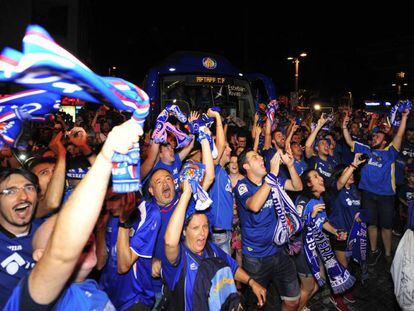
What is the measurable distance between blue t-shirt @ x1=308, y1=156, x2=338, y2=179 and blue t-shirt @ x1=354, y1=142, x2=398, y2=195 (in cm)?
72

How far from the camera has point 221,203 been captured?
A: 13.8ft

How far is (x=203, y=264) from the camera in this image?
102 inches

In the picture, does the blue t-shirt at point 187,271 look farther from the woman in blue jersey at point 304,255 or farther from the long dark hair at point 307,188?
the long dark hair at point 307,188

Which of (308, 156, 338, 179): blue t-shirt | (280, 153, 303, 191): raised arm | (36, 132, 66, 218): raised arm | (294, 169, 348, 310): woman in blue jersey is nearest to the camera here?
(36, 132, 66, 218): raised arm


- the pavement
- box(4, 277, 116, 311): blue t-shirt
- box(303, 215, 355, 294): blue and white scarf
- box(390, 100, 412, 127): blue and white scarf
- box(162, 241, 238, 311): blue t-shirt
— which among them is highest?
box(390, 100, 412, 127): blue and white scarf

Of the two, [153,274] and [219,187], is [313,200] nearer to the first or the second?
[219,187]

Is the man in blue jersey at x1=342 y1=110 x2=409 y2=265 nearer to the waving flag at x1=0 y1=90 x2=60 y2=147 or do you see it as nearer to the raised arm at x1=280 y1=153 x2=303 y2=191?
the raised arm at x1=280 y1=153 x2=303 y2=191

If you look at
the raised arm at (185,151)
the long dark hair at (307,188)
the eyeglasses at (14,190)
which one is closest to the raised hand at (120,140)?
the eyeglasses at (14,190)

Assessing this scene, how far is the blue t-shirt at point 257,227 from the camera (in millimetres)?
3754

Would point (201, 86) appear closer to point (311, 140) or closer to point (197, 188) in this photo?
point (311, 140)

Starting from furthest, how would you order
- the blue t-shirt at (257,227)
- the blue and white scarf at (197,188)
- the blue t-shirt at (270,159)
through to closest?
the blue t-shirt at (270,159), the blue t-shirt at (257,227), the blue and white scarf at (197,188)

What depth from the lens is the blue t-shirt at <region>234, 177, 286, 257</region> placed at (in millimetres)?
Answer: 3754

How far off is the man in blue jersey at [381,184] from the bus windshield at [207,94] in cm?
398

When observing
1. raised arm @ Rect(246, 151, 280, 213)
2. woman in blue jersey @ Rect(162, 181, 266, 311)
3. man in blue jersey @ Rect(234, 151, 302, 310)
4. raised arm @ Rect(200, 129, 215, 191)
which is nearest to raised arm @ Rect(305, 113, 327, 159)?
man in blue jersey @ Rect(234, 151, 302, 310)
